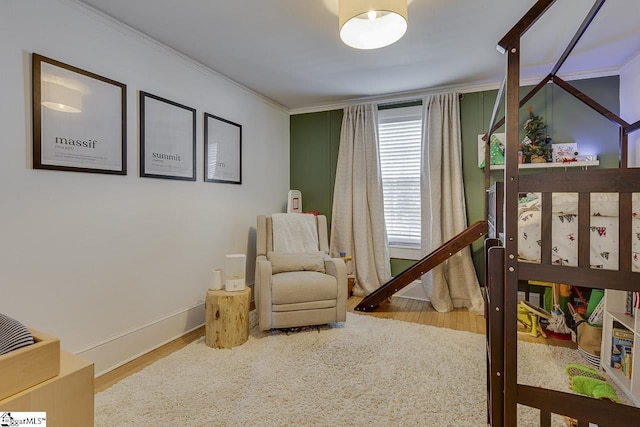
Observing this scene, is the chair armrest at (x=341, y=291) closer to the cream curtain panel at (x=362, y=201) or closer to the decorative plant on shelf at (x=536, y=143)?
the cream curtain panel at (x=362, y=201)

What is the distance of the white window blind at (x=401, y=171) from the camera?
3.68 metres

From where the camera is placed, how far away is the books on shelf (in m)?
1.94

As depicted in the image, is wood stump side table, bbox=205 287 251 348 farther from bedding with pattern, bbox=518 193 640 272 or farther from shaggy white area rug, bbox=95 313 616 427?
bedding with pattern, bbox=518 193 640 272

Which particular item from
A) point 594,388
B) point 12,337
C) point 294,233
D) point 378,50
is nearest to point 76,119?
point 12,337

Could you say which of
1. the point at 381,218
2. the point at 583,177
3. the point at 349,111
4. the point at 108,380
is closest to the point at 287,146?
the point at 349,111

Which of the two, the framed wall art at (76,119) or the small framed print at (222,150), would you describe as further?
the small framed print at (222,150)

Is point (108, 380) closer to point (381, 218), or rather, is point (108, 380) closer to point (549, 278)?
point (549, 278)

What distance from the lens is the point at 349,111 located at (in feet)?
12.7

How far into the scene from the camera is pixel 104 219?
2.09m

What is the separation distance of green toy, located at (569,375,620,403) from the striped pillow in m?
2.24

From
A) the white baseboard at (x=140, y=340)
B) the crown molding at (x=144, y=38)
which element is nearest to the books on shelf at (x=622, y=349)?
the white baseboard at (x=140, y=340)

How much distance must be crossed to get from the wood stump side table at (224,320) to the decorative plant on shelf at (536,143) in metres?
2.99

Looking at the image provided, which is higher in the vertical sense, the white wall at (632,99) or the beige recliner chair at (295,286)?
the white wall at (632,99)

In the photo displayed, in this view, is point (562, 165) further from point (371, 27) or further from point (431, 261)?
point (371, 27)
